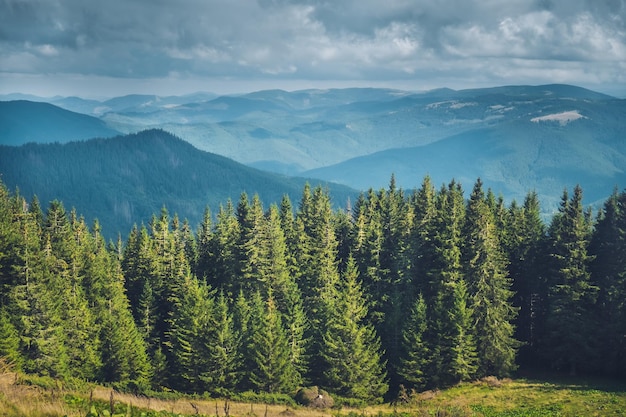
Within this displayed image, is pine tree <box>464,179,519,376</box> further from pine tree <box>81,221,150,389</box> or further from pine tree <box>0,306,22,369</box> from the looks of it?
pine tree <box>0,306,22,369</box>

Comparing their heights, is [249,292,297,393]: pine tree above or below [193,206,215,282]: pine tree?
below

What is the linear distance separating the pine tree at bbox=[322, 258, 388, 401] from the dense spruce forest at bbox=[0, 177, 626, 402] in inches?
5.1

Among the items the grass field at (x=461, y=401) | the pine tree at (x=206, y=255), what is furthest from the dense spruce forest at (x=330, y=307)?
the pine tree at (x=206, y=255)

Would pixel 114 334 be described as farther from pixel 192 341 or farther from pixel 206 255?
pixel 206 255

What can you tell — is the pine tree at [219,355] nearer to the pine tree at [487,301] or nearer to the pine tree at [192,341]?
the pine tree at [192,341]

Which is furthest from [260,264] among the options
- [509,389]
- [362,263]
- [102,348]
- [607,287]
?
[607,287]

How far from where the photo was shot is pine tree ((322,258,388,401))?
173 feet

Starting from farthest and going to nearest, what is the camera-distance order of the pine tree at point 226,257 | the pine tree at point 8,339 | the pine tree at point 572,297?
the pine tree at point 226,257
the pine tree at point 572,297
the pine tree at point 8,339

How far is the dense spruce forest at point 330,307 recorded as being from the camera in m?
52.6

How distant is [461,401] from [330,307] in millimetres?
14684

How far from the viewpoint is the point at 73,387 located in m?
34.3

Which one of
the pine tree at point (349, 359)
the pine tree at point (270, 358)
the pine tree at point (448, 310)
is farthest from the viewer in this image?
the pine tree at point (448, 310)

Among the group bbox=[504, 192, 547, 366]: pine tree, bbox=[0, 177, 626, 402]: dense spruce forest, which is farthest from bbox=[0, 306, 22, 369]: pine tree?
bbox=[504, 192, 547, 366]: pine tree

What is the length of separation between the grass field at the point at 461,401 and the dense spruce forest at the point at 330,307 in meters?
3.01
